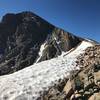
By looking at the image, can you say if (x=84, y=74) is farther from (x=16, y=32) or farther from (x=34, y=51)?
(x=16, y=32)

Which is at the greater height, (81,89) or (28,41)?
(28,41)

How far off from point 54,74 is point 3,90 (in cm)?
482

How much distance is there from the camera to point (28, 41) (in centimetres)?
9475

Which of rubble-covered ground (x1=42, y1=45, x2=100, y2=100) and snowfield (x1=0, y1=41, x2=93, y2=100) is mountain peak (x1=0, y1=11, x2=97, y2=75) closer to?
snowfield (x1=0, y1=41, x2=93, y2=100)

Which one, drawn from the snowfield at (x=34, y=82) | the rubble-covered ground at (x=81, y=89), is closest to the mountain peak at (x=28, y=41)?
the snowfield at (x=34, y=82)

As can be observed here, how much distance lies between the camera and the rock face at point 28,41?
245 feet

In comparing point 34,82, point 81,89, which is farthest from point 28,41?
point 81,89

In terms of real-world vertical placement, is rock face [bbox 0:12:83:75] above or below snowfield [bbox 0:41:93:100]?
above

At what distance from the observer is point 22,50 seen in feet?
285

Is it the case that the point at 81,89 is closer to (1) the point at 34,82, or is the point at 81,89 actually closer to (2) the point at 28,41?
(1) the point at 34,82

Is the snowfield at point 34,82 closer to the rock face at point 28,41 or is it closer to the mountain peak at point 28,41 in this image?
the mountain peak at point 28,41

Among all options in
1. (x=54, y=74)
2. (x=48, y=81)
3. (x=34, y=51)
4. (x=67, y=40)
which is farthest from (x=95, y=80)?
(x=34, y=51)

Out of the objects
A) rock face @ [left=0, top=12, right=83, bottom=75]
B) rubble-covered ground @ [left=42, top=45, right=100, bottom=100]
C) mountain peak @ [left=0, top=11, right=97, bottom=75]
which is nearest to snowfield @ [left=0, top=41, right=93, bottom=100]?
rubble-covered ground @ [left=42, top=45, right=100, bottom=100]

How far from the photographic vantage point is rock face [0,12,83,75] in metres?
74.6
